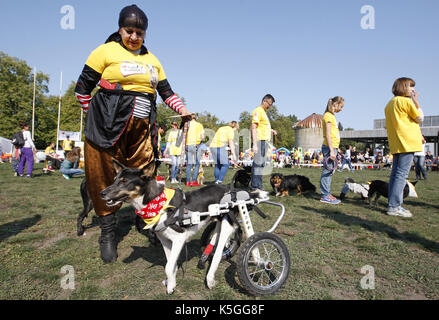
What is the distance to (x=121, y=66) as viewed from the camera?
2768mm

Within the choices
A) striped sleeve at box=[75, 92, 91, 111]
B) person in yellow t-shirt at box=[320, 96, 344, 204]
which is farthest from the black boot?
person in yellow t-shirt at box=[320, 96, 344, 204]

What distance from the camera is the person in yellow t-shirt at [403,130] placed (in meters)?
4.90

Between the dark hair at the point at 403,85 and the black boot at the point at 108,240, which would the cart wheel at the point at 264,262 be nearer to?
the black boot at the point at 108,240

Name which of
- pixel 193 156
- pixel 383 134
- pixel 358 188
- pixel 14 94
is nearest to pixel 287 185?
pixel 358 188

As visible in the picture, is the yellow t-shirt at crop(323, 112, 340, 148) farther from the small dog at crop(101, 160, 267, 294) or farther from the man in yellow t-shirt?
the small dog at crop(101, 160, 267, 294)

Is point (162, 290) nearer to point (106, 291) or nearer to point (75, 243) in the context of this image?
point (106, 291)

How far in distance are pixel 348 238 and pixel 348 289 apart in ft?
5.23

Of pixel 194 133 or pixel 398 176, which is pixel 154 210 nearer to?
pixel 398 176

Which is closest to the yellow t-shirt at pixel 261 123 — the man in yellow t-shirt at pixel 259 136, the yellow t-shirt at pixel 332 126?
the man in yellow t-shirt at pixel 259 136

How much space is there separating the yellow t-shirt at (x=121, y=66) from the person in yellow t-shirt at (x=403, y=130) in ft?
15.4

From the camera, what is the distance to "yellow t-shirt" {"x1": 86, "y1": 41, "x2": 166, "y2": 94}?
2775 mm
